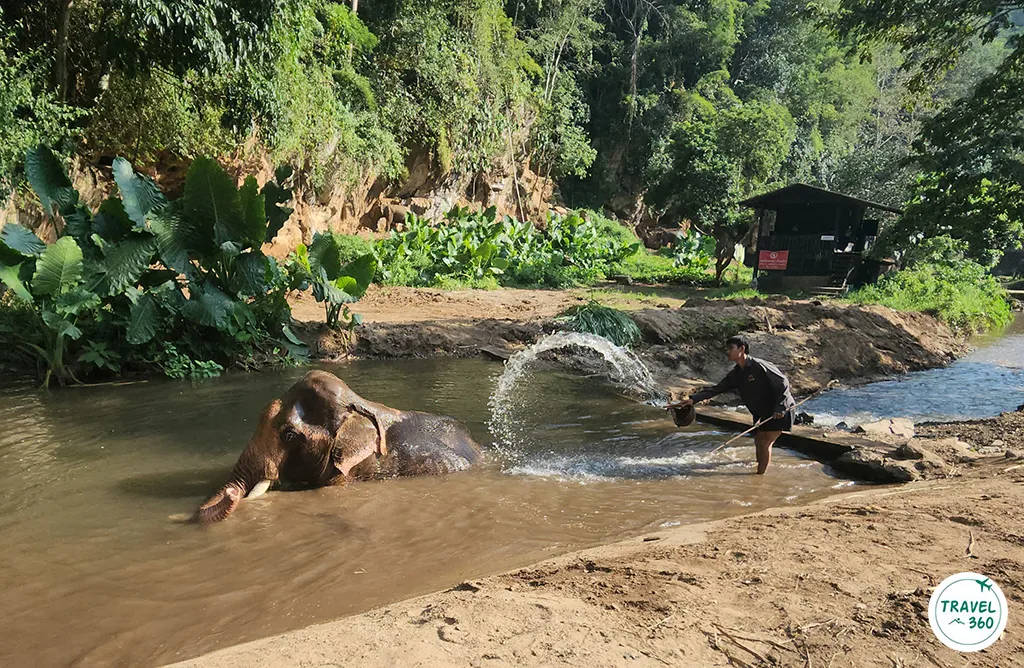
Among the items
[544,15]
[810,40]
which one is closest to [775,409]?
[544,15]

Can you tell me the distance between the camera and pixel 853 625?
3.12m

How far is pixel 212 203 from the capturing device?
1024cm

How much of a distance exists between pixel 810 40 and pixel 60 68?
4906 centimetres

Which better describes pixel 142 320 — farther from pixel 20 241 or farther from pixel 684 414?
pixel 684 414

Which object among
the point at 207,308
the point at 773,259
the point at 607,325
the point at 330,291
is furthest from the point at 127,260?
the point at 773,259

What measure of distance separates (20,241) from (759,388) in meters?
9.65

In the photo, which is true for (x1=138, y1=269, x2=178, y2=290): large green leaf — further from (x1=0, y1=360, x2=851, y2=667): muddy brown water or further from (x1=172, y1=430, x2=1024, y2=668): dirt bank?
(x1=172, y1=430, x2=1024, y2=668): dirt bank

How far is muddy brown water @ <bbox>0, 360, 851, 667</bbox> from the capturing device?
12.7 feet

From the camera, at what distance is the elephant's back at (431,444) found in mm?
6289

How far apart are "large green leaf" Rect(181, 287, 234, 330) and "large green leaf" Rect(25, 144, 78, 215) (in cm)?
216

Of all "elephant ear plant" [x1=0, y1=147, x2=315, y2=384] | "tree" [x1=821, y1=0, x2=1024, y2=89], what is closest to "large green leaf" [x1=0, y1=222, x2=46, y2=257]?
"elephant ear plant" [x1=0, y1=147, x2=315, y2=384]

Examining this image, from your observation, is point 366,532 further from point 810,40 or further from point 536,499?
point 810,40

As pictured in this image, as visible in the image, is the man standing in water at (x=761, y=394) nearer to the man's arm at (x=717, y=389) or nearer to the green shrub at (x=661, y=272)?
the man's arm at (x=717, y=389)

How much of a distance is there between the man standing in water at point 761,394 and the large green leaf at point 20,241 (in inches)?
342
